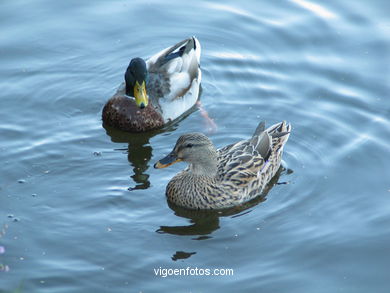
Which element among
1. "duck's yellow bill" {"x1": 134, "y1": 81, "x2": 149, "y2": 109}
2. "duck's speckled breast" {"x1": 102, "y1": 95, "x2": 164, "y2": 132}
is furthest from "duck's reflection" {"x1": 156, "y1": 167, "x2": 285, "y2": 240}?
"duck's yellow bill" {"x1": 134, "y1": 81, "x2": 149, "y2": 109}

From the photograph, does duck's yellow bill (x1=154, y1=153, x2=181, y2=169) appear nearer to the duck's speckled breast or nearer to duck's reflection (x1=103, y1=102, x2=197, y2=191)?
duck's reflection (x1=103, y1=102, x2=197, y2=191)

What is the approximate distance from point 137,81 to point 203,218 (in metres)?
2.99

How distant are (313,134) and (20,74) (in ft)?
14.9

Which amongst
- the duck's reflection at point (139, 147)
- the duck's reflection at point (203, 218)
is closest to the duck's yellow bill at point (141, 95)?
the duck's reflection at point (139, 147)

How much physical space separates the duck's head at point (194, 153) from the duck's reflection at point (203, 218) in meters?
0.53

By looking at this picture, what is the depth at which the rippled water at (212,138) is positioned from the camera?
8781mm

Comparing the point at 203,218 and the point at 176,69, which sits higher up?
the point at 176,69

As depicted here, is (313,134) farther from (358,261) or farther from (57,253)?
(57,253)

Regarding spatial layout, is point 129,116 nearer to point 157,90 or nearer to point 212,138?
point 157,90

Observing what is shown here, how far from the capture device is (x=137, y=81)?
12.0m

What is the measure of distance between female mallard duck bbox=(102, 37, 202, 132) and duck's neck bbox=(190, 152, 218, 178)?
222 centimetres

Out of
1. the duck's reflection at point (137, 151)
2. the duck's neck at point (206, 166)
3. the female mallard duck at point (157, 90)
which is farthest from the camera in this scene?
the female mallard duck at point (157, 90)

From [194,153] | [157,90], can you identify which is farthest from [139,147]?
[194,153]

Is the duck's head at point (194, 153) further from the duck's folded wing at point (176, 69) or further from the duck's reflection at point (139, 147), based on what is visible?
the duck's folded wing at point (176, 69)
